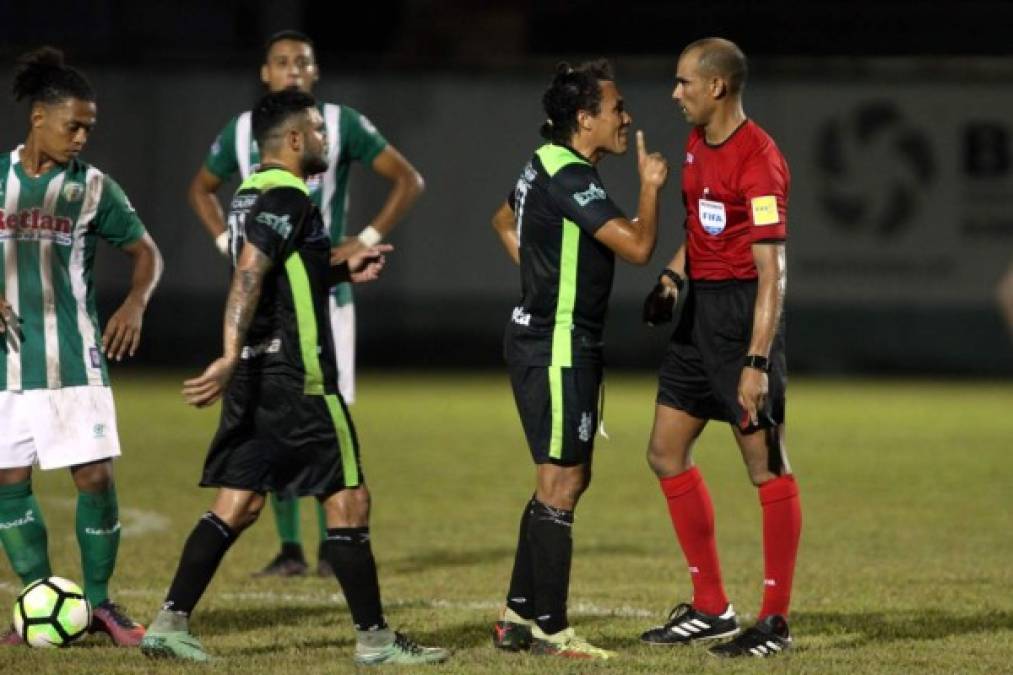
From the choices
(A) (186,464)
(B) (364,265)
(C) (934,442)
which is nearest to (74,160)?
(B) (364,265)

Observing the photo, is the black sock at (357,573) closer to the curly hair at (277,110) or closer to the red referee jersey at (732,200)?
the curly hair at (277,110)

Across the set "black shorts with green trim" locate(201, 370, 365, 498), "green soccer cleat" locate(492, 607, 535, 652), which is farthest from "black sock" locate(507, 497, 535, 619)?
"black shorts with green trim" locate(201, 370, 365, 498)

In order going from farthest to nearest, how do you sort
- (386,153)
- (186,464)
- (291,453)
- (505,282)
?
(505,282) < (186,464) < (386,153) < (291,453)

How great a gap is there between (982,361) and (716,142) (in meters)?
15.1

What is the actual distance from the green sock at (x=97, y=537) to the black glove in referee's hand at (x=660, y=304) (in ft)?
6.48

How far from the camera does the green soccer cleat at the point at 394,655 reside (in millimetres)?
5816

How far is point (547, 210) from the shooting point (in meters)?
6.09

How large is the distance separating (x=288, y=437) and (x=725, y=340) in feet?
5.08

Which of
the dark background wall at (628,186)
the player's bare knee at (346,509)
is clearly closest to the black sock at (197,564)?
the player's bare knee at (346,509)

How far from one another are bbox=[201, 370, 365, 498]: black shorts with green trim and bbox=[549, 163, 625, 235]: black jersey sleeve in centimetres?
97

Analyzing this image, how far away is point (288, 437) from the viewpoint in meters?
5.80

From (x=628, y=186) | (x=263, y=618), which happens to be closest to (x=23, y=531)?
(x=263, y=618)

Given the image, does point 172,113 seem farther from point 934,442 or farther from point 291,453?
point 291,453

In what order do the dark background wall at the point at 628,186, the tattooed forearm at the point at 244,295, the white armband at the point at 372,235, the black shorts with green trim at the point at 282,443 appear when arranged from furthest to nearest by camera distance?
1. the dark background wall at the point at 628,186
2. the white armband at the point at 372,235
3. the black shorts with green trim at the point at 282,443
4. the tattooed forearm at the point at 244,295
